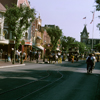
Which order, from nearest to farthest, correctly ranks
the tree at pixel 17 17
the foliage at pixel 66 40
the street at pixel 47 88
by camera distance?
1. the street at pixel 47 88
2. the tree at pixel 17 17
3. the foliage at pixel 66 40

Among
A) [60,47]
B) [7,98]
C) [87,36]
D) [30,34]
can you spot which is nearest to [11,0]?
[30,34]

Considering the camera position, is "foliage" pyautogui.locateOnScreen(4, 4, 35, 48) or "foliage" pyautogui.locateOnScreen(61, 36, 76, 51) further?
"foliage" pyautogui.locateOnScreen(61, 36, 76, 51)

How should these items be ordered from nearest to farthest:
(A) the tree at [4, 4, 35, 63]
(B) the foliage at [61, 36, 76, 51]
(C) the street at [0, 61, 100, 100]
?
(C) the street at [0, 61, 100, 100]
(A) the tree at [4, 4, 35, 63]
(B) the foliage at [61, 36, 76, 51]

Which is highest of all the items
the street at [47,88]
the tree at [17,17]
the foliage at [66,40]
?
the foliage at [66,40]

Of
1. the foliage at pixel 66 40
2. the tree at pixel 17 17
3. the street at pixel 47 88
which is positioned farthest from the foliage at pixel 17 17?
the foliage at pixel 66 40

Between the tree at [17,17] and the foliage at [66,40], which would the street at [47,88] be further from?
the foliage at [66,40]

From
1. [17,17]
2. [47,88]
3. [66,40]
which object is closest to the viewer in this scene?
[47,88]

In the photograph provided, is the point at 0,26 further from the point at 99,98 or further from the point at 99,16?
the point at 99,98

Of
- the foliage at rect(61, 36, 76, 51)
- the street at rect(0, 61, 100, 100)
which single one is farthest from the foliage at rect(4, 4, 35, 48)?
the foliage at rect(61, 36, 76, 51)

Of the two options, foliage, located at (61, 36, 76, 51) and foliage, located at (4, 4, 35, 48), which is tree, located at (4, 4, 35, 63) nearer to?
foliage, located at (4, 4, 35, 48)

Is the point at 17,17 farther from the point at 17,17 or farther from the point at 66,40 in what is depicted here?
the point at 66,40

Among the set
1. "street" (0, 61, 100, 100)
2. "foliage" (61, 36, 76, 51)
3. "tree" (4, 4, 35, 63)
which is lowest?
A: "street" (0, 61, 100, 100)

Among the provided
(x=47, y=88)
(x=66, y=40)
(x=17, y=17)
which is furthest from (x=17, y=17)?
(x=66, y=40)

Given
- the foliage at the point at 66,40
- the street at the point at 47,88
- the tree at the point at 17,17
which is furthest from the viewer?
the foliage at the point at 66,40
